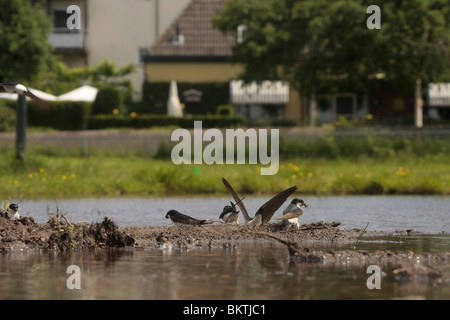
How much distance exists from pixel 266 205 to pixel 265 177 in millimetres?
12128

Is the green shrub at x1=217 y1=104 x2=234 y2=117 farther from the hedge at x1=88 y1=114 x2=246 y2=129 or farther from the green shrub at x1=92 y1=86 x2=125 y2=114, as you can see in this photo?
the green shrub at x1=92 y1=86 x2=125 y2=114

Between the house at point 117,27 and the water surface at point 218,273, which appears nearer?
the water surface at point 218,273

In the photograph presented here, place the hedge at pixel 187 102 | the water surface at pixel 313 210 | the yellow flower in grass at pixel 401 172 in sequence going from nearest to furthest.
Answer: the water surface at pixel 313 210 < the yellow flower in grass at pixel 401 172 < the hedge at pixel 187 102

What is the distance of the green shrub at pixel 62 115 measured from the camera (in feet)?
138

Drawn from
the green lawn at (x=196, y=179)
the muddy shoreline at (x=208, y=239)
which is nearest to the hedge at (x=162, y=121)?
the green lawn at (x=196, y=179)

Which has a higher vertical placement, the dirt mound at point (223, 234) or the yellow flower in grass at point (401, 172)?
the yellow flower in grass at point (401, 172)

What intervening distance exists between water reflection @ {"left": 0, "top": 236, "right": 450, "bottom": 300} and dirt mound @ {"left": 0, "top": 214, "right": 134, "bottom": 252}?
0.35 meters

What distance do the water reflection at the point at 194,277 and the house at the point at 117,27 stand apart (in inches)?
1718

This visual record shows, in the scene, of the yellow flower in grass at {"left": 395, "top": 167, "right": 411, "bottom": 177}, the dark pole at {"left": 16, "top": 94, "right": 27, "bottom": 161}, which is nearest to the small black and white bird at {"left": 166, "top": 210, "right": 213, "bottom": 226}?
the yellow flower in grass at {"left": 395, "top": 167, "right": 411, "bottom": 177}

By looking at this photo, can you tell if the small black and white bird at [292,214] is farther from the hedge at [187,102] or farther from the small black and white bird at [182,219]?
the hedge at [187,102]

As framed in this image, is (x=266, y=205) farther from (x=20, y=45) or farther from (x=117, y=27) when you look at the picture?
(x=117, y=27)

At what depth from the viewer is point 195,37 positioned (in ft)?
166

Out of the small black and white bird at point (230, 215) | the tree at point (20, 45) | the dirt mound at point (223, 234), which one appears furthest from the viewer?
the tree at point (20, 45)

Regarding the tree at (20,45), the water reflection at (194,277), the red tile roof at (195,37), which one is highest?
the red tile roof at (195,37)
